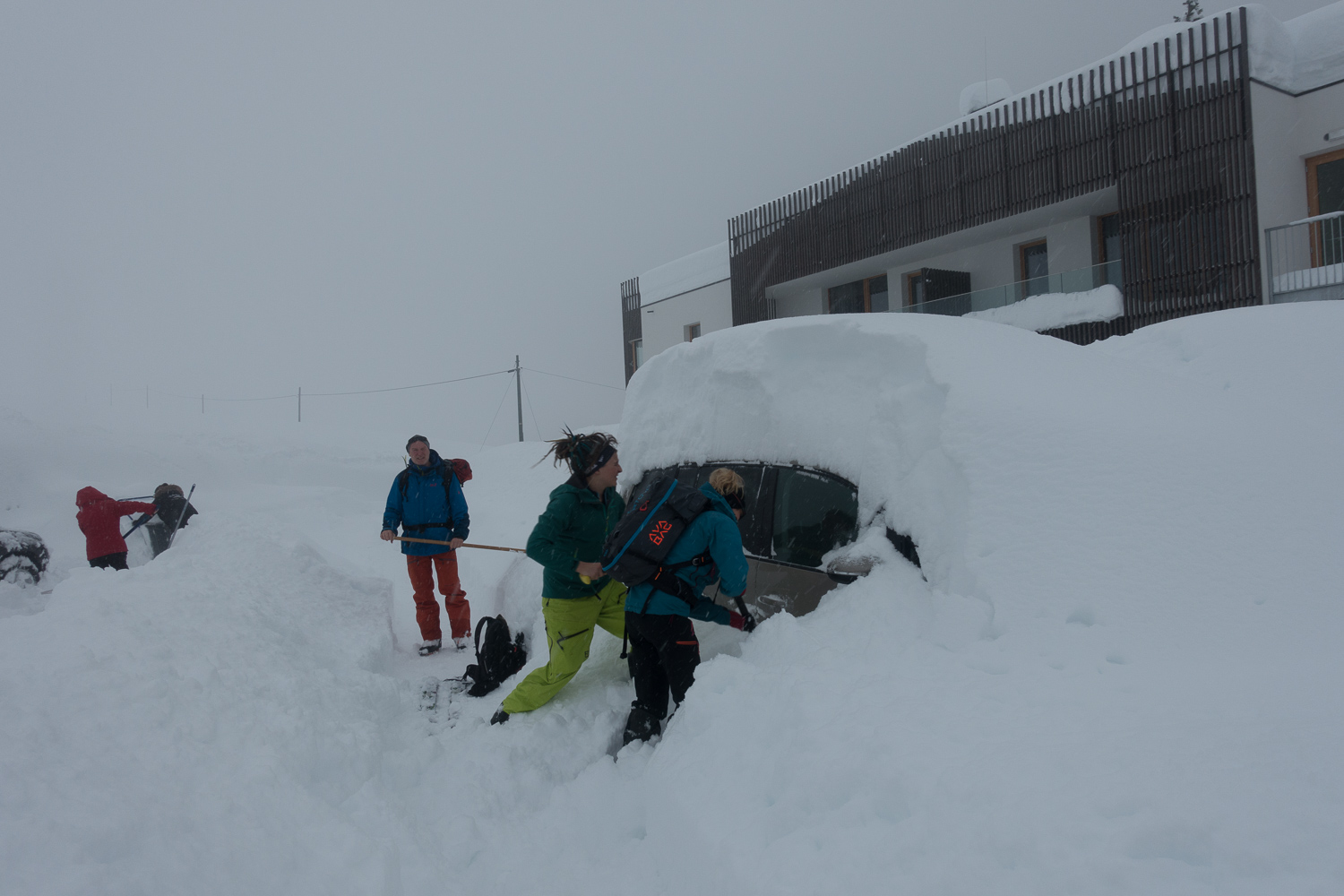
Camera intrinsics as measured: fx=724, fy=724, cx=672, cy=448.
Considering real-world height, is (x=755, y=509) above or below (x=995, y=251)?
below

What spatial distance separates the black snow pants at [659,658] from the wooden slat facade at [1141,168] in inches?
490

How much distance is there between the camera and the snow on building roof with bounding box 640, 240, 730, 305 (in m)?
22.7

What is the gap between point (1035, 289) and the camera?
44.8 feet

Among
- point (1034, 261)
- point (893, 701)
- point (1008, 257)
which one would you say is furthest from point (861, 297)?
point (893, 701)

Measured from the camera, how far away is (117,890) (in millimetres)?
1862

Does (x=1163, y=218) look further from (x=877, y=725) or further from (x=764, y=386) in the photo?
(x=877, y=725)

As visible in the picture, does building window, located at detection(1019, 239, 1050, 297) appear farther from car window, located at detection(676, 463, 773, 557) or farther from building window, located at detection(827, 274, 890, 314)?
car window, located at detection(676, 463, 773, 557)

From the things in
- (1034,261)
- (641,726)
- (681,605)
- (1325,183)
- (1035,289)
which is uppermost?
(1325,183)

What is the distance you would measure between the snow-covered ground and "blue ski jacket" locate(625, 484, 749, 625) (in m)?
0.30

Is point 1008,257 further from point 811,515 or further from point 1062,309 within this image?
point 811,515

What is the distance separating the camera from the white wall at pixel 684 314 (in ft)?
73.8

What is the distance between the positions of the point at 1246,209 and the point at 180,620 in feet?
49.6

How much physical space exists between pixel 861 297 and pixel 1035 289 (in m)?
5.87

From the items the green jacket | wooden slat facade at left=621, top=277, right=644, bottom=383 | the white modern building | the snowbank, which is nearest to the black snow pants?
the green jacket
